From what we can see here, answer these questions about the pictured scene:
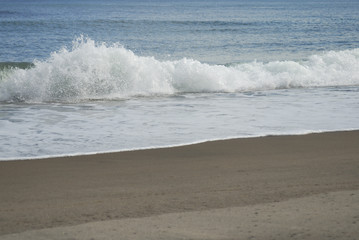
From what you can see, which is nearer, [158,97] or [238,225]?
[238,225]

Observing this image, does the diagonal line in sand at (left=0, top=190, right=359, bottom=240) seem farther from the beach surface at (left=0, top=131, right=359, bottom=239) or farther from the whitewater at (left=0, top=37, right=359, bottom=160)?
the whitewater at (left=0, top=37, right=359, bottom=160)

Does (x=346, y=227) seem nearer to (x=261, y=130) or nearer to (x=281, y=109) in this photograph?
(x=261, y=130)

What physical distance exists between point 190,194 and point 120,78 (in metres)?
9.74

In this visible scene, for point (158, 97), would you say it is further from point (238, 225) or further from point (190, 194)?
point (238, 225)

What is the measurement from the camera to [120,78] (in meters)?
14.7

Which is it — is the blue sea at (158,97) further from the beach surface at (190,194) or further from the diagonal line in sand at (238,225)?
the diagonal line in sand at (238,225)

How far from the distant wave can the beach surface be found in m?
6.65

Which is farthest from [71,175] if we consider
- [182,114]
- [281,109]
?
[281,109]

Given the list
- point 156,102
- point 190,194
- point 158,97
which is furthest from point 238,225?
point 158,97

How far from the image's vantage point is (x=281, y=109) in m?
11.0

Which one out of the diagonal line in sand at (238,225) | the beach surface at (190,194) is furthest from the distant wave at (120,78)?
the diagonal line in sand at (238,225)

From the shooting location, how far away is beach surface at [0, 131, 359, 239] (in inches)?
163

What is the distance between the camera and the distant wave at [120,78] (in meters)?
13.6

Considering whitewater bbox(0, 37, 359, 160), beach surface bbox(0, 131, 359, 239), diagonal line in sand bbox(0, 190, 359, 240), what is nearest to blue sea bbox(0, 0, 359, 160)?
whitewater bbox(0, 37, 359, 160)
